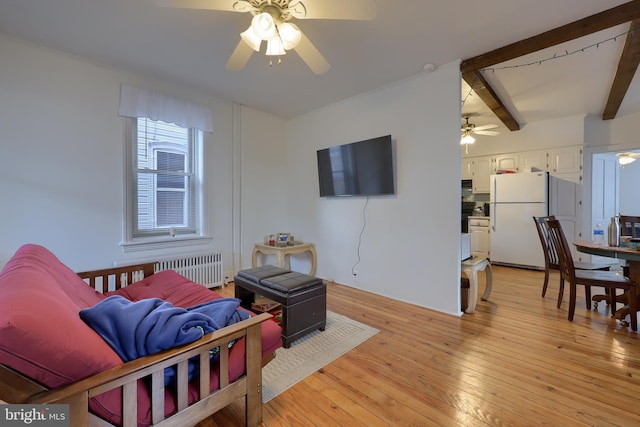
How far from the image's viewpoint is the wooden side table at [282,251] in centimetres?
376

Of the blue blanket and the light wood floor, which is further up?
the blue blanket

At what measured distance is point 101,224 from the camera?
2857 millimetres

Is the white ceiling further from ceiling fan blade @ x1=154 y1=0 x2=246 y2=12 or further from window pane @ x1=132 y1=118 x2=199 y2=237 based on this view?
window pane @ x1=132 y1=118 x2=199 y2=237

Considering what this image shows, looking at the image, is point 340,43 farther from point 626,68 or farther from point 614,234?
point 614,234

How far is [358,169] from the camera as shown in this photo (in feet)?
11.6

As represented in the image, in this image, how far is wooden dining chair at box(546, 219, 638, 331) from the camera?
2.34 metres

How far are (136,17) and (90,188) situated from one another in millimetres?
1720

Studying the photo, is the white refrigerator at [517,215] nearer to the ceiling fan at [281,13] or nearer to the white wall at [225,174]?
the white wall at [225,174]

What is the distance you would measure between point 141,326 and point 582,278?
3.52m

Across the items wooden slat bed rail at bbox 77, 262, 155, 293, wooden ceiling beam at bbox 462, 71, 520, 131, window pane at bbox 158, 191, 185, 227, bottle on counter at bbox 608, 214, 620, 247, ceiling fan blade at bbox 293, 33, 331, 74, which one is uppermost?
wooden ceiling beam at bbox 462, 71, 520, 131

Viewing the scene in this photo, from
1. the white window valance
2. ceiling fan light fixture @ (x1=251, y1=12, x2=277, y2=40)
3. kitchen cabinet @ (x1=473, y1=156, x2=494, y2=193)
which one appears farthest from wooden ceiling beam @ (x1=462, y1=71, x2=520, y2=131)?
the white window valance

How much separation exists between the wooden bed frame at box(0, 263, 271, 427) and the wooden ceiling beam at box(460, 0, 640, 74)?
9.87 feet

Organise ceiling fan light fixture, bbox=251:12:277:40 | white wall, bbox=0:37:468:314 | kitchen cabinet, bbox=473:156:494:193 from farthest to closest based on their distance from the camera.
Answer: kitchen cabinet, bbox=473:156:494:193
white wall, bbox=0:37:468:314
ceiling fan light fixture, bbox=251:12:277:40

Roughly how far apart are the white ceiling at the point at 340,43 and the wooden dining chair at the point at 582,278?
5.88 ft
